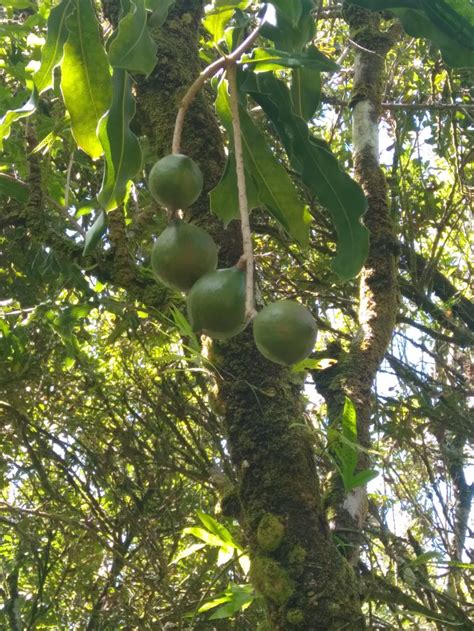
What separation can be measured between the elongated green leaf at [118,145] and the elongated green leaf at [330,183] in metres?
0.25

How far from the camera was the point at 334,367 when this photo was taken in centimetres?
178

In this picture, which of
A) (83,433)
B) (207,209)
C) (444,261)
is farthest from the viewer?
(444,261)

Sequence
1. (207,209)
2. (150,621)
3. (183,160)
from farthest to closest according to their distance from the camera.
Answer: (150,621)
(207,209)
(183,160)

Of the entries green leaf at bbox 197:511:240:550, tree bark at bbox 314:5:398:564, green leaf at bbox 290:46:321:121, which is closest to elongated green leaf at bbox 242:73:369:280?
green leaf at bbox 290:46:321:121

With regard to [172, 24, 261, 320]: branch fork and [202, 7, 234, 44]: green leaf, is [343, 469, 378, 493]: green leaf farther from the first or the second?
[202, 7, 234, 44]: green leaf

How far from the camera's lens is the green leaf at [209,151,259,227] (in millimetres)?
1210

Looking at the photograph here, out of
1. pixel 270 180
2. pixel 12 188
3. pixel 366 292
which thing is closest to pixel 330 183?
pixel 270 180

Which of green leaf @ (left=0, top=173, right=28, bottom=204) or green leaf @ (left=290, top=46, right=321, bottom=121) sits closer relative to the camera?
green leaf @ (left=290, top=46, right=321, bottom=121)

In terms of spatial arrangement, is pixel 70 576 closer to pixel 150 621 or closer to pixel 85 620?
pixel 85 620

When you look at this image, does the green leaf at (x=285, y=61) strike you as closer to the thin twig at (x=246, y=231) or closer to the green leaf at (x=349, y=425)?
the thin twig at (x=246, y=231)

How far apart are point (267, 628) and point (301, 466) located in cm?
30

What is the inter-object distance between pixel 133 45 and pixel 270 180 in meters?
0.40

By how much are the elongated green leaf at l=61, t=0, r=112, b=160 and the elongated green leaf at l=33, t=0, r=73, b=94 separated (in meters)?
0.03

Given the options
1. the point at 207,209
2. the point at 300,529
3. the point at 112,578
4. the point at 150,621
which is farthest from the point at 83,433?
the point at 300,529
